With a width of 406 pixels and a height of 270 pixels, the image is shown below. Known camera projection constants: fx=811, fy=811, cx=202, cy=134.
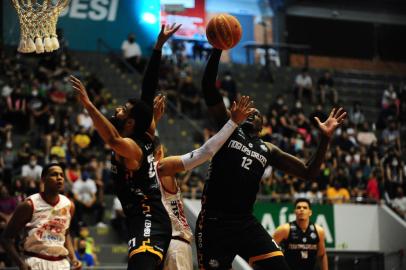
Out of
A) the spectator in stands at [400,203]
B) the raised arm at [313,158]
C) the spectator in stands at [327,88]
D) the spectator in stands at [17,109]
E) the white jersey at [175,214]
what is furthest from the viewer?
the spectator in stands at [327,88]

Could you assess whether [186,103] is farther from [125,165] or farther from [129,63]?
[125,165]

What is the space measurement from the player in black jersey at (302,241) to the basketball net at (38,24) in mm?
4081

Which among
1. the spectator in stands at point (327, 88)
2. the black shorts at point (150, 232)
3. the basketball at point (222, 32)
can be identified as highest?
the basketball at point (222, 32)

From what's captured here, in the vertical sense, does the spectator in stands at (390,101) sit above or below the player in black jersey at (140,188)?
below

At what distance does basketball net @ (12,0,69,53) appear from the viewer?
29.4 ft

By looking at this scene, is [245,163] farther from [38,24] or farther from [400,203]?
[400,203]

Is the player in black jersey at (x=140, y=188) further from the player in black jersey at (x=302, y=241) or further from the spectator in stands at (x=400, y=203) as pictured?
the spectator in stands at (x=400, y=203)

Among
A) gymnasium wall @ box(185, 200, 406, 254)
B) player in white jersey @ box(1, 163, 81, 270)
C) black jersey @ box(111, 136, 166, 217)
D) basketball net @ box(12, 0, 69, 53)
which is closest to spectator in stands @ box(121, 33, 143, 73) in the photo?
gymnasium wall @ box(185, 200, 406, 254)

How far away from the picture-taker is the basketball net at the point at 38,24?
8.95 meters

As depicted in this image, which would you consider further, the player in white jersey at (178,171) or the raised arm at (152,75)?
the raised arm at (152,75)

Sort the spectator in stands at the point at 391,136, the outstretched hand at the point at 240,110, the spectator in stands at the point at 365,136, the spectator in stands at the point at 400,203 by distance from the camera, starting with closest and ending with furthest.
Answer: the outstretched hand at the point at 240,110, the spectator in stands at the point at 400,203, the spectator in stands at the point at 391,136, the spectator in stands at the point at 365,136

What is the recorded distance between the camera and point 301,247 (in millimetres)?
10828

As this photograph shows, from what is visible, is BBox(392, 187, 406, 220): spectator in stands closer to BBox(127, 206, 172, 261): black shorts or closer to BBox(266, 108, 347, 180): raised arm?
BBox(266, 108, 347, 180): raised arm

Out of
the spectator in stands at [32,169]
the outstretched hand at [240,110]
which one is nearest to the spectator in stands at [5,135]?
the spectator in stands at [32,169]
